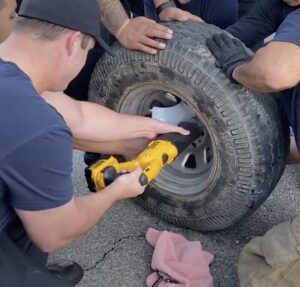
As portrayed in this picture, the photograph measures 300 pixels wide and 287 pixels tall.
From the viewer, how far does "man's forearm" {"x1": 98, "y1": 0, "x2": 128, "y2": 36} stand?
2.63 meters

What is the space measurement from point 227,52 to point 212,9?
109 cm

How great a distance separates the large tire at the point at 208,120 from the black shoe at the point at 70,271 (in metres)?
0.50

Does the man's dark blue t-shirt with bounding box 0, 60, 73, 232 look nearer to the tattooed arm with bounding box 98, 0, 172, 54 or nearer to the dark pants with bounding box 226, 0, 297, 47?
the tattooed arm with bounding box 98, 0, 172, 54

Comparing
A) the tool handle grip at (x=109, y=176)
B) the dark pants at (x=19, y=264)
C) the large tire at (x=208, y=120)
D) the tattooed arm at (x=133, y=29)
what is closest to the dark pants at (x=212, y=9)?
the tattooed arm at (x=133, y=29)

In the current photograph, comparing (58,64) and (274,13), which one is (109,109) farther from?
(274,13)

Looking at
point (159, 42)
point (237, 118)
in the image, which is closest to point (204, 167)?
point (237, 118)

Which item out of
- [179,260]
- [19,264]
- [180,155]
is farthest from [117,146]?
[19,264]

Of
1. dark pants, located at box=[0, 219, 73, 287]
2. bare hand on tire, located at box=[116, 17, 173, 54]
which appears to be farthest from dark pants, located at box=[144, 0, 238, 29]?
dark pants, located at box=[0, 219, 73, 287]

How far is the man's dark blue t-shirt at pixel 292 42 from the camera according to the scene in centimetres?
202

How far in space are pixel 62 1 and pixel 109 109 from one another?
846 millimetres

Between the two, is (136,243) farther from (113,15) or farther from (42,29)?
(42,29)

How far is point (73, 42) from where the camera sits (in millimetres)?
1785

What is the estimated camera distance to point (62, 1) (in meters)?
1.80

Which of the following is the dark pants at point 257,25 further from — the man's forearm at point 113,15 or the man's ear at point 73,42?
the man's ear at point 73,42
